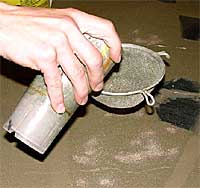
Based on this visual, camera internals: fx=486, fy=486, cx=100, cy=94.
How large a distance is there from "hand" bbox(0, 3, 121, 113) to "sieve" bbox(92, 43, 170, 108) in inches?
11.3

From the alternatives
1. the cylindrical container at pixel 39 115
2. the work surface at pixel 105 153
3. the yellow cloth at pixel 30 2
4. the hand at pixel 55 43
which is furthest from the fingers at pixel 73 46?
the yellow cloth at pixel 30 2

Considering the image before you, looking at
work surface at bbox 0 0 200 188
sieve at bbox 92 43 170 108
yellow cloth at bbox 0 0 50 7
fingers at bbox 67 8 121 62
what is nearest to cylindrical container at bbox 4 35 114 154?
fingers at bbox 67 8 121 62

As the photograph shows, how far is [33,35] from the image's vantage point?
78 cm

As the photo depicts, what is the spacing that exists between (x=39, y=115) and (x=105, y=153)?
56 cm

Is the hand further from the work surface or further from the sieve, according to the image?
the work surface

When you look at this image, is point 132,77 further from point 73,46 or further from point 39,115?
point 73,46

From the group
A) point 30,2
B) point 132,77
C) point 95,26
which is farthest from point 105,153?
point 95,26

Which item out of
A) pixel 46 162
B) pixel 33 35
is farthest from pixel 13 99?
pixel 33 35

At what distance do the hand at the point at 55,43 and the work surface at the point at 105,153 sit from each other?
0.57 metres

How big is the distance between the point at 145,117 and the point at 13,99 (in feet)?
1.52

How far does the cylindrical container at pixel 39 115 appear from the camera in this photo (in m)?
0.92

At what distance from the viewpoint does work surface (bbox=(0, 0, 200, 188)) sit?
137 cm

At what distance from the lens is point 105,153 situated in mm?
1460

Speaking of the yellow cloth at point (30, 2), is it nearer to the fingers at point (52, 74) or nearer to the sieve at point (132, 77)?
the sieve at point (132, 77)
